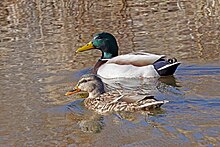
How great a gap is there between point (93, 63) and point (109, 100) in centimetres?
353

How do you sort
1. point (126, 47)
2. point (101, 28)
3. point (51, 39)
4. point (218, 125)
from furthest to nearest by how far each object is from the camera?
point (101, 28)
point (51, 39)
point (126, 47)
point (218, 125)

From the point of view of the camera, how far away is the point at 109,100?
27.9 ft

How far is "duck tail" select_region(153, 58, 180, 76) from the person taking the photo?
10.4 metres

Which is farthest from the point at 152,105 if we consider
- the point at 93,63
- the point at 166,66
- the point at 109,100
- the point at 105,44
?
the point at 93,63

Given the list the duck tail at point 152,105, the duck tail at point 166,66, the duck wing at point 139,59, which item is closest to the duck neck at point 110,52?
the duck wing at point 139,59

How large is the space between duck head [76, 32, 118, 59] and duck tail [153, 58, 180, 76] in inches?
48.2

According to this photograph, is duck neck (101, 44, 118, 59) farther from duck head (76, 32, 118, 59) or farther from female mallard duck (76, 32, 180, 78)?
female mallard duck (76, 32, 180, 78)

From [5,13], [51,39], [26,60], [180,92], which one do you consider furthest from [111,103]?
[5,13]

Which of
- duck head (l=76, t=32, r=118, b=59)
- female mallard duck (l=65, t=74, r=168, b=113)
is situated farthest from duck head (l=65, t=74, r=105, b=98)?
duck head (l=76, t=32, r=118, b=59)

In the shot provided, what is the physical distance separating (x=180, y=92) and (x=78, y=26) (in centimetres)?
651

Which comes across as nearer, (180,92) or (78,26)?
(180,92)

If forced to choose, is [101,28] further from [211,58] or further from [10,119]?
[10,119]

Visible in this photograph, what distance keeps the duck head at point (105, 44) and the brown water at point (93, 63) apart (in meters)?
0.39

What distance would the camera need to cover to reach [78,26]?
15250mm
